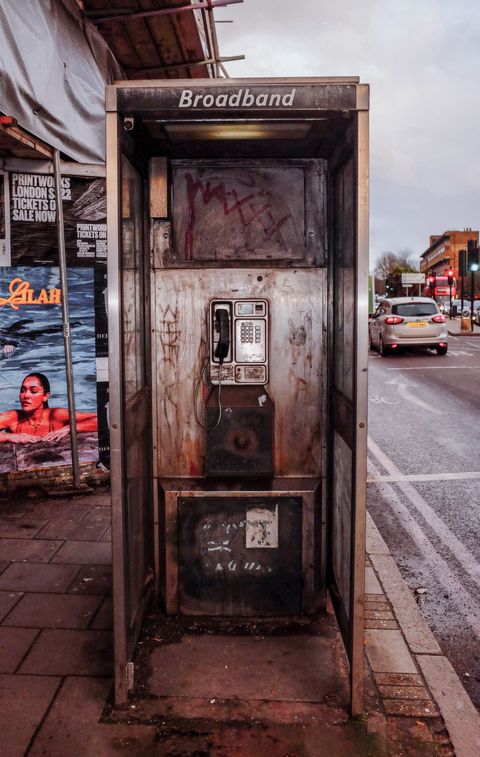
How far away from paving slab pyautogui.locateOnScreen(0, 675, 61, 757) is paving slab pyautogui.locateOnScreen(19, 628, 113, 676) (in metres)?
0.08

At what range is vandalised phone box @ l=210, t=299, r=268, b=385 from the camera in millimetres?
3488

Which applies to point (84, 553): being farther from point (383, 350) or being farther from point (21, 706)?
point (383, 350)

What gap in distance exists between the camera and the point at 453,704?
9.37ft

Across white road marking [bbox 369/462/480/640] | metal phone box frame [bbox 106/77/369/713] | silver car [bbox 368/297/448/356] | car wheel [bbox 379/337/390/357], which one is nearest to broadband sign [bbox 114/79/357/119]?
metal phone box frame [bbox 106/77/369/713]

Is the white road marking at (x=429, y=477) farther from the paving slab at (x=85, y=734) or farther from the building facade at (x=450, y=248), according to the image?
the building facade at (x=450, y=248)

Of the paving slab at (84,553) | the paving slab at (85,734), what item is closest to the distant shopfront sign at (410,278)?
the paving slab at (84,553)

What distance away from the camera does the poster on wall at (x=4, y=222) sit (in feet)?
17.1

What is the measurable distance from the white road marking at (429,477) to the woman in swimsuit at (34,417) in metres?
3.06

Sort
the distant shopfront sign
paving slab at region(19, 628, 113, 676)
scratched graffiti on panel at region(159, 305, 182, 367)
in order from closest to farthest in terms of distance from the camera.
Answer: paving slab at region(19, 628, 113, 676), scratched graffiti on panel at region(159, 305, 182, 367), the distant shopfront sign

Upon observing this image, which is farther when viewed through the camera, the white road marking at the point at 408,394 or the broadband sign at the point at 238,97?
the white road marking at the point at 408,394

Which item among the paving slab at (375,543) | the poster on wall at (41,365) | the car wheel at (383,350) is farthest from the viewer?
the car wheel at (383,350)

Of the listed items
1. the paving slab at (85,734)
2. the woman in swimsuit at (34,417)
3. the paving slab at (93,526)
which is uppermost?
the woman in swimsuit at (34,417)

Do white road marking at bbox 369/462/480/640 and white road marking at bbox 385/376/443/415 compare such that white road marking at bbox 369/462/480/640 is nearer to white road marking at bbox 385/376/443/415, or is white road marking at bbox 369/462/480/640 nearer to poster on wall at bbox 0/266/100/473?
poster on wall at bbox 0/266/100/473

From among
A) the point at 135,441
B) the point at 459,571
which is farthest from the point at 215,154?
the point at 459,571
